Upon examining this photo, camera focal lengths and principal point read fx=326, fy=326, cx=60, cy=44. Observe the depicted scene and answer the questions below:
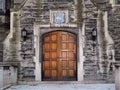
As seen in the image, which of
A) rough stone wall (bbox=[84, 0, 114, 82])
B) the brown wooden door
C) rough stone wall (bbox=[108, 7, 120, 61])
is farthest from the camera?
rough stone wall (bbox=[108, 7, 120, 61])

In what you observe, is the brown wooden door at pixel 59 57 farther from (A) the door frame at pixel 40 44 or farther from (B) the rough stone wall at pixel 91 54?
(B) the rough stone wall at pixel 91 54

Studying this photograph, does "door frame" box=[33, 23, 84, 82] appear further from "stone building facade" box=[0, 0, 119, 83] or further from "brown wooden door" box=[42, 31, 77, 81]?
"brown wooden door" box=[42, 31, 77, 81]

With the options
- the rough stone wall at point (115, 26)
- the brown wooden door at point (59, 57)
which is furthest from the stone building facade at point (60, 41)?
the rough stone wall at point (115, 26)

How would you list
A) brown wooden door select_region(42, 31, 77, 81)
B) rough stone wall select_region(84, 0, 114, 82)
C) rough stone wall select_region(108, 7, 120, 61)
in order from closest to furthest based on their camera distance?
rough stone wall select_region(84, 0, 114, 82) < brown wooden door select_region(42, 31, 77, 81) < rough stone wall select_region(108, 7, 120, 61)

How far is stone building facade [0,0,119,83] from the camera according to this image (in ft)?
48.6

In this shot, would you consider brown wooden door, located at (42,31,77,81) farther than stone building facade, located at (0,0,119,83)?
Yes

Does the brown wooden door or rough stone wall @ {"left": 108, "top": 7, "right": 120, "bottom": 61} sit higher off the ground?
rough stone wall @ {"left": 108, "top": 7, "right": 120, "bottom": 61}

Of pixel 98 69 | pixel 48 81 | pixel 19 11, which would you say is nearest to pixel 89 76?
pixel 98 69

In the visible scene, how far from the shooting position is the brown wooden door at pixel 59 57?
49.4ft

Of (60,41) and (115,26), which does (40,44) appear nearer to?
(60,41)

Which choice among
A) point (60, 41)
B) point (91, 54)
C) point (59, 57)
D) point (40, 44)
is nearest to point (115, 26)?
point (91, 54)

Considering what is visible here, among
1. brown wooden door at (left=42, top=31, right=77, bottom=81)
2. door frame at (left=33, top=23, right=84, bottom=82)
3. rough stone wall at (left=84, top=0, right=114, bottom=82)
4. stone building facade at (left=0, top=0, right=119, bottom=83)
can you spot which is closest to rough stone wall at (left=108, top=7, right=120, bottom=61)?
stone building facade at (left=0, top=0, right=119, bottom=83)

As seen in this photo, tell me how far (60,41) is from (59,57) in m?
0.74

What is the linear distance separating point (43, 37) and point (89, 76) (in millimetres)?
2776
